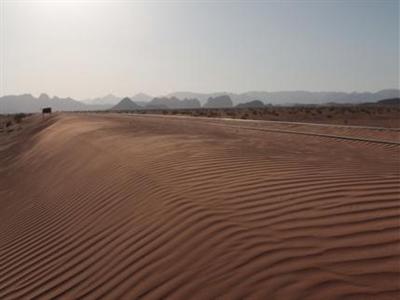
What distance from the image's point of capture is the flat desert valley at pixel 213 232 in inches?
129

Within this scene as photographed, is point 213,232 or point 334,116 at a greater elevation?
point 334,116

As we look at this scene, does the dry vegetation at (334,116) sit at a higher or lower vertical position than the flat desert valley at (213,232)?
higher

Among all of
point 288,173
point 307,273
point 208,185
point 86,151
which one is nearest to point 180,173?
point 208,185

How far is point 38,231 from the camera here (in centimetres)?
654

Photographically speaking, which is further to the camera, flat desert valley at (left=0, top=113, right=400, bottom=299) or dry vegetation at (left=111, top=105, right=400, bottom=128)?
dry vegetation at (left=111, top=105, right=400, bottom=128)

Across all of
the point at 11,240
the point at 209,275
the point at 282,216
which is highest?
the point at 282,216

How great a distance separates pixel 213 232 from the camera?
4.16m

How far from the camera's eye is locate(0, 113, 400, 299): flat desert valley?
3.29 meters

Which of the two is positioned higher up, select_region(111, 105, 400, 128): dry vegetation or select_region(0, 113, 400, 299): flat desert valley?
select_region(111, 105, 400, 128): dry vegetation

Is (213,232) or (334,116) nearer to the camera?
(213,232)

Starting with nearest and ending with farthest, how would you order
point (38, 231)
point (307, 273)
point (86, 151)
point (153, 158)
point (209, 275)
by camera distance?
1. point (307, 273)
2. point (209, 275)
3. point (38, 231)
4. point (153, 158)
5. point (86, 151)

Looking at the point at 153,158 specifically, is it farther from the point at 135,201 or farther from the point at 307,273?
the point at 307,273

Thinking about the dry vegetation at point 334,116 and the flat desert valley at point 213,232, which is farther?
the dry vegetation at point 334,116

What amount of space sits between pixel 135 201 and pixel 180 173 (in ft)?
3.24
